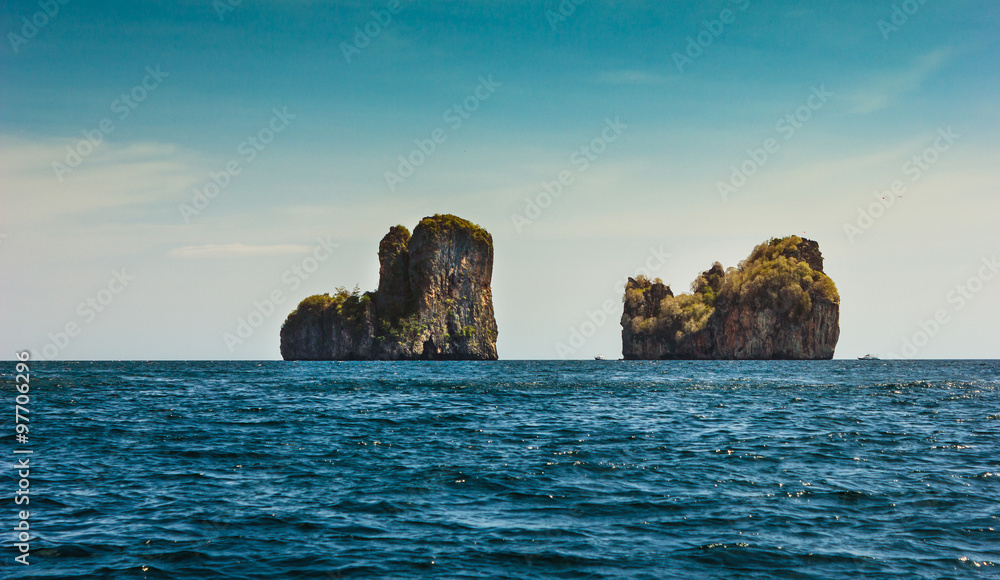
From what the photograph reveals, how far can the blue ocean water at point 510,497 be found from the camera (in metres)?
13.1

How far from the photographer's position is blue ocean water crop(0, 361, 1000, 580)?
13.1 metres

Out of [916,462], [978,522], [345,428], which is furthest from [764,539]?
[345,428]

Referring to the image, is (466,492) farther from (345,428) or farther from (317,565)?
(345,428)

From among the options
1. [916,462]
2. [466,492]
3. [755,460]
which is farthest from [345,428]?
[916,462]

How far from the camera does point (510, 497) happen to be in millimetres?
18016

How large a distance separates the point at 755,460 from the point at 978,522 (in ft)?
24.9

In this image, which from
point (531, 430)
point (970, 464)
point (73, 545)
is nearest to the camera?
point (73, 545)

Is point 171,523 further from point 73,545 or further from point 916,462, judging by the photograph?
point 916,462

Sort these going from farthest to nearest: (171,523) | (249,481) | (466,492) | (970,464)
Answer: (970,464)
(249,481)
(466,492)
(171,523)

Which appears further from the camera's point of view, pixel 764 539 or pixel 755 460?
pixel 755 460

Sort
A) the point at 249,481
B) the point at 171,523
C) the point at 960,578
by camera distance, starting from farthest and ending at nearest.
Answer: the point at 249,481 → the point at 171,523 → the point at 960,578

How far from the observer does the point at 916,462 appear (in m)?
22.8

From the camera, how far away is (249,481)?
19.8 meters

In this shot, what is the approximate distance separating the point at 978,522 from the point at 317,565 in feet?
45.1
